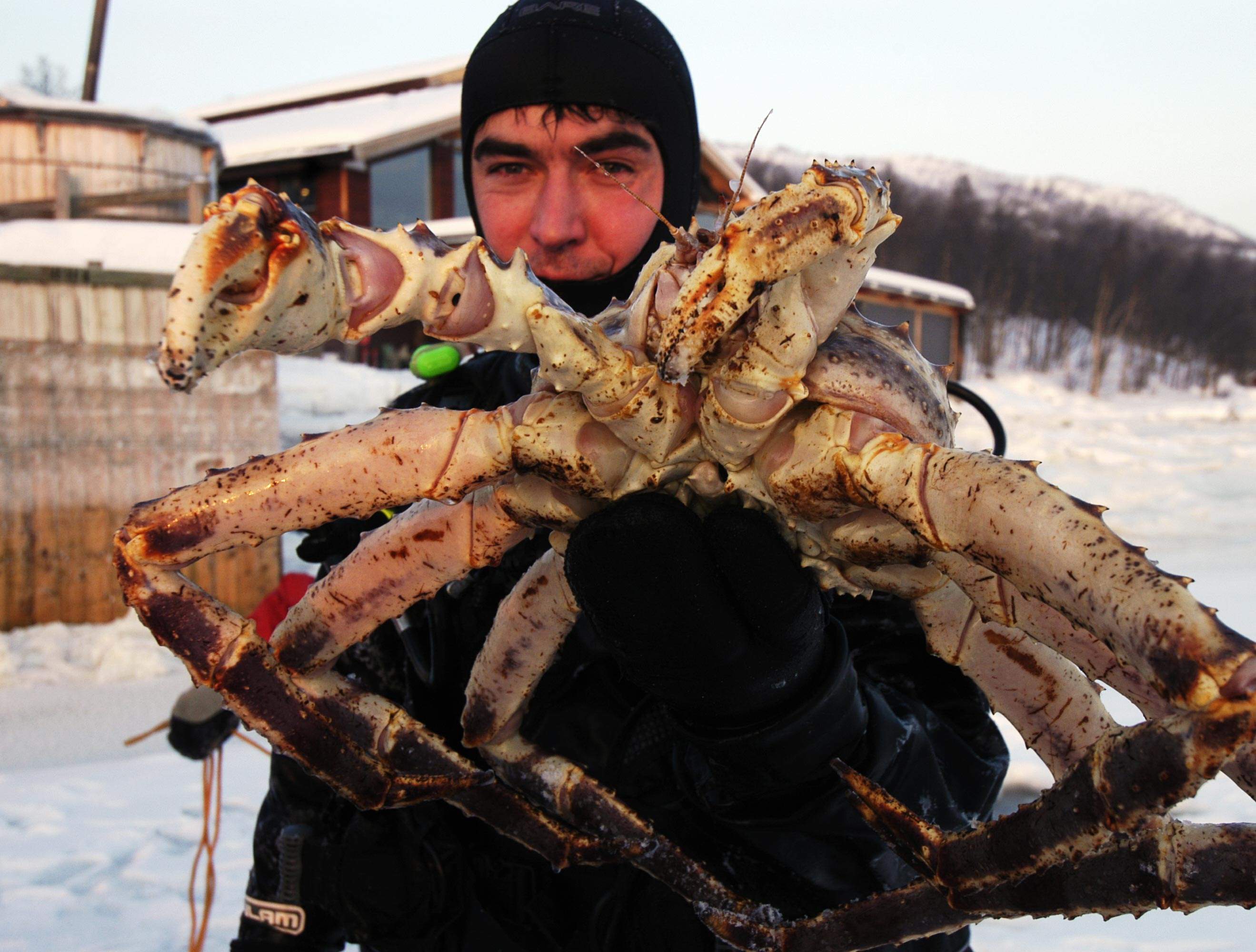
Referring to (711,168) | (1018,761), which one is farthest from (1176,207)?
(1018,761)

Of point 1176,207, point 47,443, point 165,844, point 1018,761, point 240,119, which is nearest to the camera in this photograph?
point 165,844

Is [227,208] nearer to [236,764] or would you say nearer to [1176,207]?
[236,764]

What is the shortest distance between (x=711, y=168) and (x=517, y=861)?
15672 millimetres

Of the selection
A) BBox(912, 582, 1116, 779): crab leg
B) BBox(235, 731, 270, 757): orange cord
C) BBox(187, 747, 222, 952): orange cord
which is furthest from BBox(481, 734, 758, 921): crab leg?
BBox(187, 747, 222, 952): orange cord

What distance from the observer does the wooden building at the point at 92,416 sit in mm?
6246

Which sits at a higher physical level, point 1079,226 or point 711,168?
point 711,168

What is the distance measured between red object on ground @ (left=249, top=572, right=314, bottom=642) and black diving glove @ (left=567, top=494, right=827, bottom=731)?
2123 millimetres

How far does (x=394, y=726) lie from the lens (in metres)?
1.58

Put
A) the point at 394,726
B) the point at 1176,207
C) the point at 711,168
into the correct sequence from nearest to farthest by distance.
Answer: the point at 394,726 < the point at 711,168 < the point at 1176,207

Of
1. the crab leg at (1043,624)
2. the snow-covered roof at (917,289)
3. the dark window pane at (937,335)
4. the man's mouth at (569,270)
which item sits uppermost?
the man's mouth at (569,270)

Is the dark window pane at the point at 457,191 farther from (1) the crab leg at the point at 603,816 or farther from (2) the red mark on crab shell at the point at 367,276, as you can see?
(2) the red mark on crab shell at the point at 367,276

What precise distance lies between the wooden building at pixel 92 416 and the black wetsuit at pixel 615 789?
180 inches

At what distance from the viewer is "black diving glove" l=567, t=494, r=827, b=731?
4.39 feet

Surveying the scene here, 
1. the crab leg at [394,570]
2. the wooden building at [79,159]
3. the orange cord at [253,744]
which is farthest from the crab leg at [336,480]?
the wooden building at [79,159]
